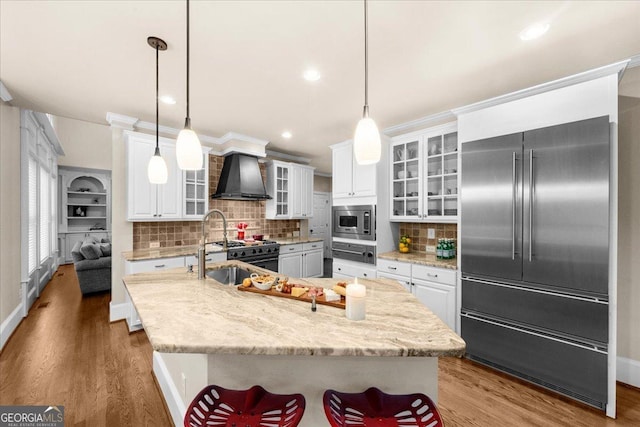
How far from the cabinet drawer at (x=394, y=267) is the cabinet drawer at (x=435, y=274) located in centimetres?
9

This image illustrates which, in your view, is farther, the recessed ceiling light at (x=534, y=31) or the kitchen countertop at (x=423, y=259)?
the kitchen countertop at (x=423, y=259)

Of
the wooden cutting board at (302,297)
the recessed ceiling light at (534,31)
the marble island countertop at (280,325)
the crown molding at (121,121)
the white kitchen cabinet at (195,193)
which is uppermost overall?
Result: the recessed ceiling light at (534,31)

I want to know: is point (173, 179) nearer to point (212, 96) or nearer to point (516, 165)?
point (212, 96)

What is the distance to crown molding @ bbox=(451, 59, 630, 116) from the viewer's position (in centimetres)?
200

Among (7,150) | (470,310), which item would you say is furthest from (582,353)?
(7,150)

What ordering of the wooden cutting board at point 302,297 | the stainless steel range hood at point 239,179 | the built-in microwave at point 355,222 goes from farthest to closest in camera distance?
the stainless steel range hood at point 239,179 → the built-in microwave at point 355,222 → the wooden cutting board at point 302,297

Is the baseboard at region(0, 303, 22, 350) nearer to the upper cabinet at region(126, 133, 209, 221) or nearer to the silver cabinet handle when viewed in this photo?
the upper cabinet at region(126, 133, 209, 221)

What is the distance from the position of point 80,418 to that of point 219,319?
164 cm

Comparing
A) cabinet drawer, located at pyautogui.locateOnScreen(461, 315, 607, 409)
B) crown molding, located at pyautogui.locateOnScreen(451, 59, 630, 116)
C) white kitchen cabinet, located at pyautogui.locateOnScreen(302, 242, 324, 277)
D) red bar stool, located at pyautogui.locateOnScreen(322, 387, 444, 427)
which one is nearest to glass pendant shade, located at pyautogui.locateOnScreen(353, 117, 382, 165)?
red bar stool, located at pyautogui.locateOnScreen(322, 387, 444, 427)

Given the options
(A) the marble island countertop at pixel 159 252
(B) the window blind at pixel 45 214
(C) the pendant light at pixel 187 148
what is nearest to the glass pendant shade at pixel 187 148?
(C) the pendant light at pixel 187 148

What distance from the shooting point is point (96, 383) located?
7.56ft

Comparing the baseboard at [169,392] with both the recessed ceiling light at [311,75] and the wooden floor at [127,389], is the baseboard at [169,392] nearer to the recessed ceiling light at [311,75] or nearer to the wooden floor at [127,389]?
the wooden floor at [127,389]

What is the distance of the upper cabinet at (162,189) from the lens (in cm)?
350

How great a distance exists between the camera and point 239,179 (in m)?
4.34
